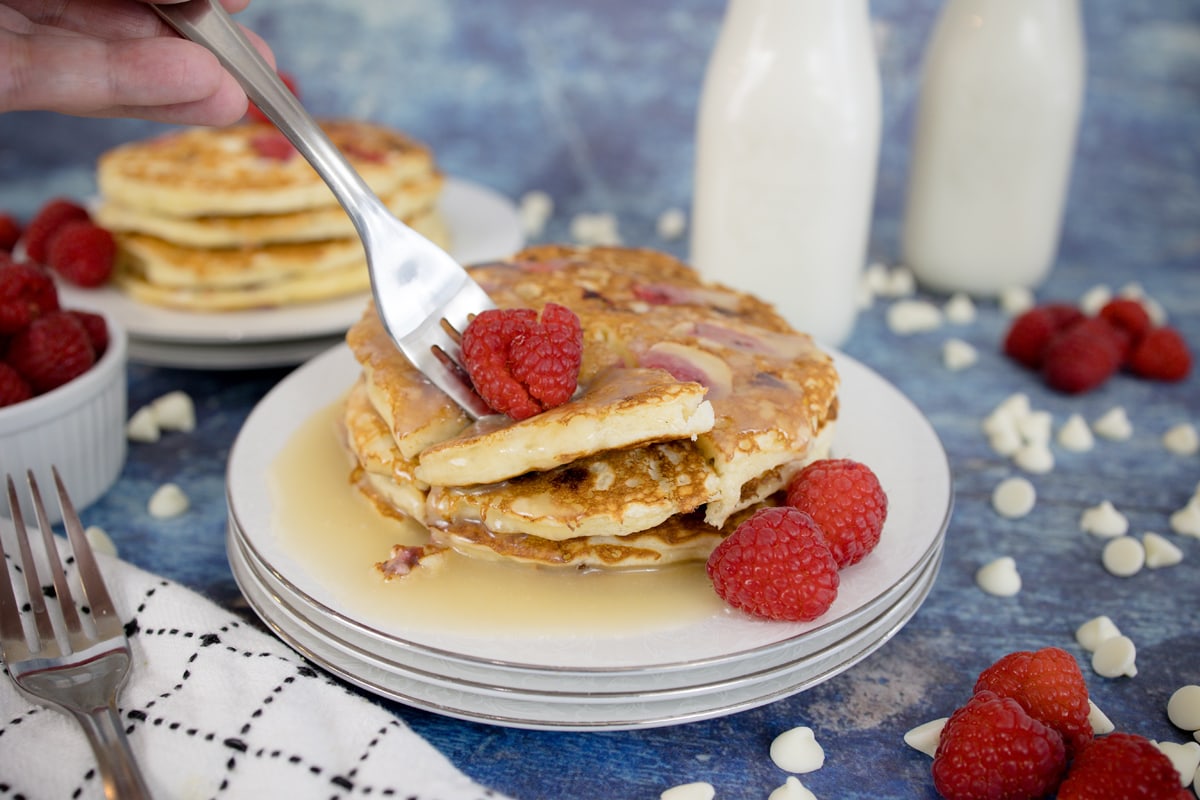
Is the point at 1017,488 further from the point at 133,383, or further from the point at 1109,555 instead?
the point at 133,383

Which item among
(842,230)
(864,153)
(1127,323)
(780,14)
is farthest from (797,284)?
(1127,323)

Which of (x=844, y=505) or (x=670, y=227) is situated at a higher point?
(x=844, y=505)

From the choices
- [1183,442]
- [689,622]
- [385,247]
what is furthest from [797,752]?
[1183,442]

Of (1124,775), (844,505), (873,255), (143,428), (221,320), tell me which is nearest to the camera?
(1124,775)

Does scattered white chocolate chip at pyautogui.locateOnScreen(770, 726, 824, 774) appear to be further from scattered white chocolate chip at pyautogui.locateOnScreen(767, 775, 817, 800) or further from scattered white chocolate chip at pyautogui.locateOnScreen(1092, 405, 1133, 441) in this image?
scattered white chocolate chip at pyautogui.locateOnScreen(1092, 405, 1133, 441)

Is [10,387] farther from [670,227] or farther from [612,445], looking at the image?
[670,227]

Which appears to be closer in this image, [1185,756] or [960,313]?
[1185,756]
